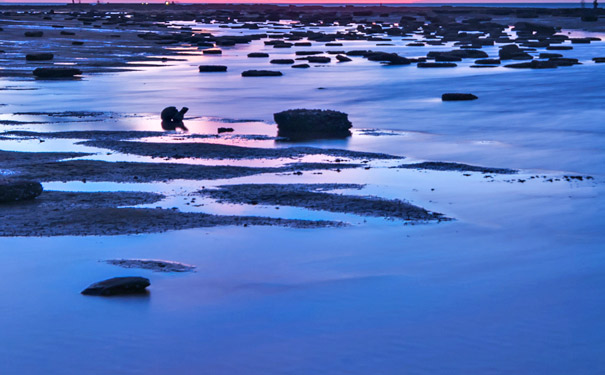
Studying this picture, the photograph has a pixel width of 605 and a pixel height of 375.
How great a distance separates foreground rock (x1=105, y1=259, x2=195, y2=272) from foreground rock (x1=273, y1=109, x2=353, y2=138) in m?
7.30

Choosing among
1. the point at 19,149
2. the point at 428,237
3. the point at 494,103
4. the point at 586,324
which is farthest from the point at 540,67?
the point at 586,324

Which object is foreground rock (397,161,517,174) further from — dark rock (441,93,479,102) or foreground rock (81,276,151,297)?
dark rock (441,93,479,102)

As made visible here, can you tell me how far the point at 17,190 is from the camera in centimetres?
923

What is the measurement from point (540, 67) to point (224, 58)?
13400mm

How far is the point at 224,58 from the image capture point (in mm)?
37906

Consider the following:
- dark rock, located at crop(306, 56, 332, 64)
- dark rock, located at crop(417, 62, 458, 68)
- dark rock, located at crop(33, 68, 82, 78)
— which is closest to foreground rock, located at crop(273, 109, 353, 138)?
dark rock, located at crop(33, 68, 82, 78)

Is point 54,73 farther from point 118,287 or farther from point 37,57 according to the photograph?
point 118,287

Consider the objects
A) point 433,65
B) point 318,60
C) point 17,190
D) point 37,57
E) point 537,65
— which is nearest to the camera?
point 17,190

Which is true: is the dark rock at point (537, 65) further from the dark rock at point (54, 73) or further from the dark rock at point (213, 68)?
the dark rock at point (54, 73)

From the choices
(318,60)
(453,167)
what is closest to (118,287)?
(453,167)

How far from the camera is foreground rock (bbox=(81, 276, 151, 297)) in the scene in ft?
20.9

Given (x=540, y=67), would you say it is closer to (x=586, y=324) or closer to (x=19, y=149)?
(x=19, y=149)

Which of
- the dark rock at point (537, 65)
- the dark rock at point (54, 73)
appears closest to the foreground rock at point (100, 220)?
the dark rock at point (54, 73)

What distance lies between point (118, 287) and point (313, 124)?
833cm
